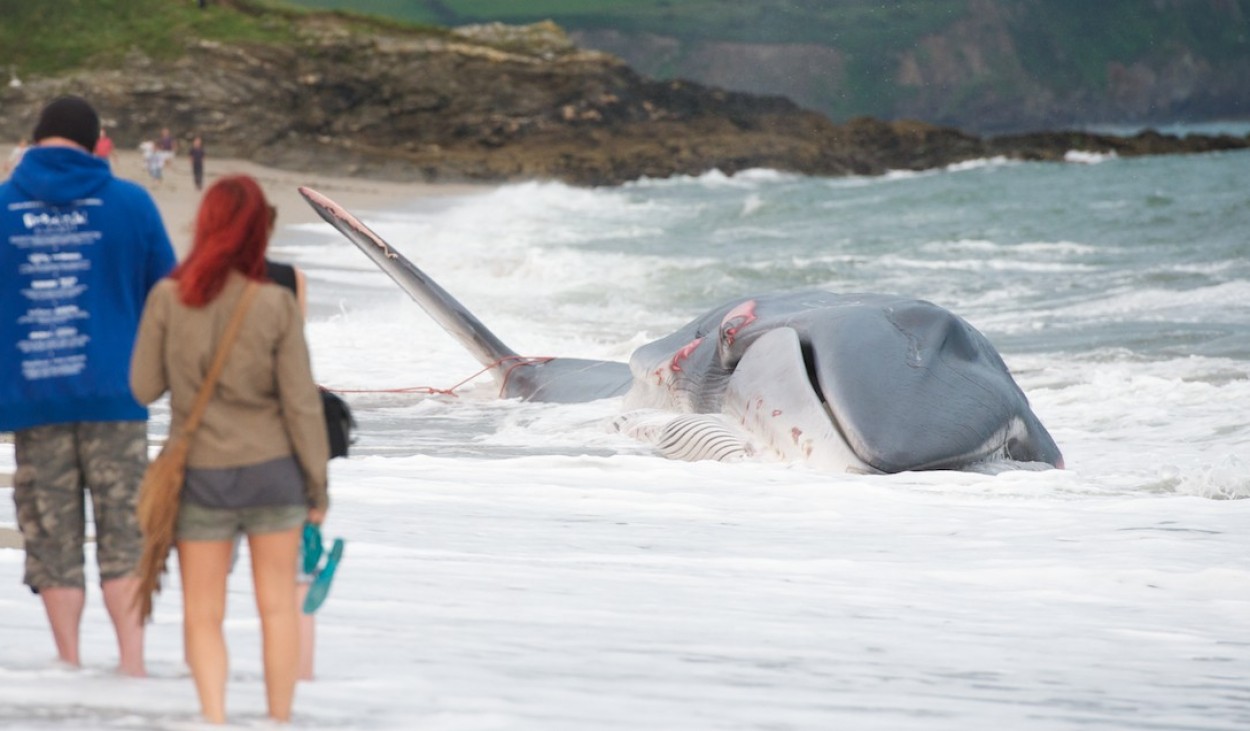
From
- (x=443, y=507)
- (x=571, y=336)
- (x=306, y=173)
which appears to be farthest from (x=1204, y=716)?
(x=306, y=173)

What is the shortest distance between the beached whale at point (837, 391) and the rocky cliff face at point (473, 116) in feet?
175

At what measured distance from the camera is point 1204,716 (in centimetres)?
436

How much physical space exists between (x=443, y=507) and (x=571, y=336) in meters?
8.71

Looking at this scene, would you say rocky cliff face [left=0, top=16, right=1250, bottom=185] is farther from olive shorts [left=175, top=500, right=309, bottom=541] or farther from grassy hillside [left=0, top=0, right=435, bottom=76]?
olive shorts [left=175, top=500, right=309, bottom=541]

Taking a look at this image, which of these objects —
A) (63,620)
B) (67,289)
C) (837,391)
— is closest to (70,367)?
(67,289)

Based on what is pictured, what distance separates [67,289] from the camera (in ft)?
13.8

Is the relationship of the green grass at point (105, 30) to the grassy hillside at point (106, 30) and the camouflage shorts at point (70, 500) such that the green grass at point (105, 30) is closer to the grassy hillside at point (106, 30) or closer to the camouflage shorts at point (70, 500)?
the grassy hillside at point (106, 30)

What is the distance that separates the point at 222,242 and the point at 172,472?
506 mm

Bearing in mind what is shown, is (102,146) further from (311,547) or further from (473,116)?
(473,116)

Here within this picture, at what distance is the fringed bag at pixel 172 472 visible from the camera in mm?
3598

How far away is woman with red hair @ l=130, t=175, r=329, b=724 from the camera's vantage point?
363 cm

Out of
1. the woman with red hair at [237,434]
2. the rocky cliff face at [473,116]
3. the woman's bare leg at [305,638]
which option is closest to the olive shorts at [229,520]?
the woman with red hair at [237,434]

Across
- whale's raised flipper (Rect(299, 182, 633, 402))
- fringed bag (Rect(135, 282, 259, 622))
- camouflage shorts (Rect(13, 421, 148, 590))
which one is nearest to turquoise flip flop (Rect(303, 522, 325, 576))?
fringed bag (Rect(135, 282, 259, 622))

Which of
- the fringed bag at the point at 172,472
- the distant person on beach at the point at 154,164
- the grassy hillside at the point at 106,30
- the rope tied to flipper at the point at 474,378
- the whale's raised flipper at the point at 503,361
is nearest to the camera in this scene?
the fringed bag at the point at 172,472
